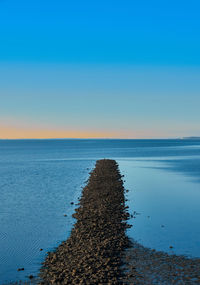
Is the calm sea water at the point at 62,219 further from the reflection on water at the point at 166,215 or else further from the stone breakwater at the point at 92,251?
the stone breakwater at the point at 92,251

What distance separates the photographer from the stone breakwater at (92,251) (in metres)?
12.5

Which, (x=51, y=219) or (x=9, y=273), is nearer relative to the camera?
(x=9, y=273)

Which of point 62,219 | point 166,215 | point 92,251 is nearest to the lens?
point 92,251

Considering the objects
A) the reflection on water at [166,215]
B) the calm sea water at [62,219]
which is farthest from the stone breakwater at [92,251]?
the reflection on water at [166,215]

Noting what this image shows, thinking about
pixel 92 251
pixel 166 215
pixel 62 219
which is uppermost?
pixel 92 251

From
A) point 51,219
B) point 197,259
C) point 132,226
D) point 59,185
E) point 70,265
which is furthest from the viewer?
point 59,185

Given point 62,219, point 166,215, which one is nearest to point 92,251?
point 62,219

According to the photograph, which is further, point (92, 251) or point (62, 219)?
point (62, 219)

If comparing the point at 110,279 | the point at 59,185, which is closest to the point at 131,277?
the point at 110,279

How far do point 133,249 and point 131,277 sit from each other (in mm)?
3527

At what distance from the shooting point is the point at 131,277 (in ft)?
41.7

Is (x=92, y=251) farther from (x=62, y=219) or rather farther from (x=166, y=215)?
(x=166, y=215)

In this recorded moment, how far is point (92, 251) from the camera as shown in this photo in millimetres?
14961

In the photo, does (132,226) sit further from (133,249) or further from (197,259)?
(197,259)
